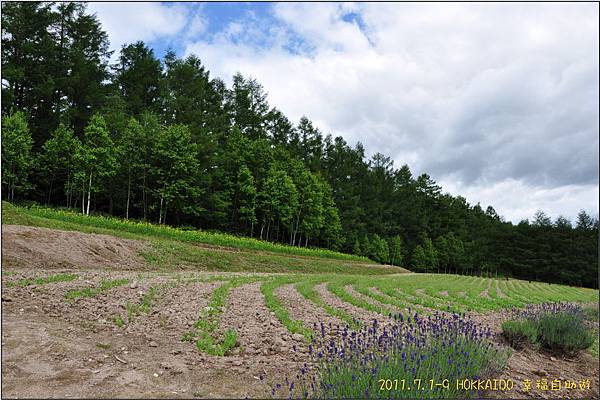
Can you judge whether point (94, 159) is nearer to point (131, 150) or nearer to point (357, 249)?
point (131, 150)

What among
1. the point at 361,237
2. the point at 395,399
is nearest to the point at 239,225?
the point at 361,237

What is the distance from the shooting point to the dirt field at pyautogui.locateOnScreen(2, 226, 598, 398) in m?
3.41

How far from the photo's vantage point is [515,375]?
4.54m

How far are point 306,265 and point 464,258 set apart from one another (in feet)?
151

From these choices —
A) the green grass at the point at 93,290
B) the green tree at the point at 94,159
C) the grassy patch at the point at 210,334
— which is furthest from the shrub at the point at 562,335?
the green tree at the point at 94,159

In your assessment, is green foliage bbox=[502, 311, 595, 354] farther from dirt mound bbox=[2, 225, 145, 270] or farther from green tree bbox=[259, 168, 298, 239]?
green tree bbox=[259, 168, 298, 239]

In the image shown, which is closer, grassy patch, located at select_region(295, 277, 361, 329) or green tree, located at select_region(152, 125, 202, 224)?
grassy patch, located at select_region(295, 277, 361, 329)

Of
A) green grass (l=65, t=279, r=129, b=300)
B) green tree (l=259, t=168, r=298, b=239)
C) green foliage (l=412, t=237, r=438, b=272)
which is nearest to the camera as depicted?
green grass (l=65, t=279, r=129, b=300)

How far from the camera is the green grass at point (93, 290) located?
654cm

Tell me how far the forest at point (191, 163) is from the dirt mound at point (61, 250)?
12.8m

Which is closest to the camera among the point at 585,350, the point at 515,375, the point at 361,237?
the point at 515,375

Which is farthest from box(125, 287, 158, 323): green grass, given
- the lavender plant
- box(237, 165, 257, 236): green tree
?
box(237, 165, 257, 236): green tree

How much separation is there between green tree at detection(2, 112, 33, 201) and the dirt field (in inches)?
673

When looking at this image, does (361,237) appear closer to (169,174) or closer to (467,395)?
(169,174)
